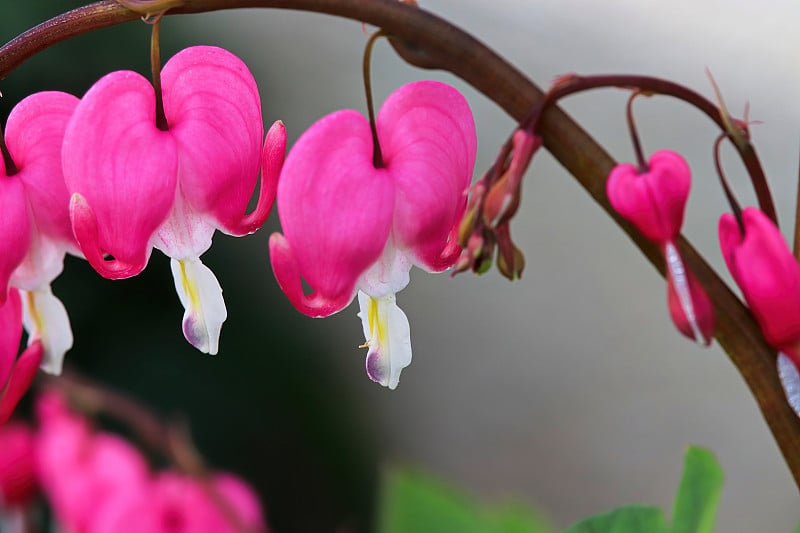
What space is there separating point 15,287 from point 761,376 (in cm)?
45

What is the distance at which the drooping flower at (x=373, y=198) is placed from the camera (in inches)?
18.9

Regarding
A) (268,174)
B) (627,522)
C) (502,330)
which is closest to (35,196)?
(268,174)

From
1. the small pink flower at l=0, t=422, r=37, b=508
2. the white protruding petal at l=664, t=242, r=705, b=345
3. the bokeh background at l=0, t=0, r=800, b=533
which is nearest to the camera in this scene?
the white protruding petal at l=664, t=242, r=705, b=345

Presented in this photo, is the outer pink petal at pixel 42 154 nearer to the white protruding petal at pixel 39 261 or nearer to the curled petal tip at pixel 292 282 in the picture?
the white protruding petal at pixel 39 261

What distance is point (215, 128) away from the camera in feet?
1.70

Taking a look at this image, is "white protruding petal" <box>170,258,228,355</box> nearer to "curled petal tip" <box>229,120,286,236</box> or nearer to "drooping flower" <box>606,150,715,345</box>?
"curled petal tip" <box>229,120,286,236</box>

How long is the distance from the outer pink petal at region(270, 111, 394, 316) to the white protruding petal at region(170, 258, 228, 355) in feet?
0.31

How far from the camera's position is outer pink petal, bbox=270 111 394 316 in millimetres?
478

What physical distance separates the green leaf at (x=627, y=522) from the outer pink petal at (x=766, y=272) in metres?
0.14

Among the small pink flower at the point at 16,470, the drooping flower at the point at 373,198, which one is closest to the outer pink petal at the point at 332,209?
the drooping flower at the point at 373,198

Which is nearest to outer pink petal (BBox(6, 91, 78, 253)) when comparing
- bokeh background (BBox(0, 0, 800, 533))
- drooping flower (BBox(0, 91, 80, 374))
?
drooping flower (BBox(0, 91, 80, 374))

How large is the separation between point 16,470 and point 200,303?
54cm

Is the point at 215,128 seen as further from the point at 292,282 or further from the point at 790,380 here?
the point at 790,380

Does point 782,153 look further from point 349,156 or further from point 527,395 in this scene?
point 349,156
